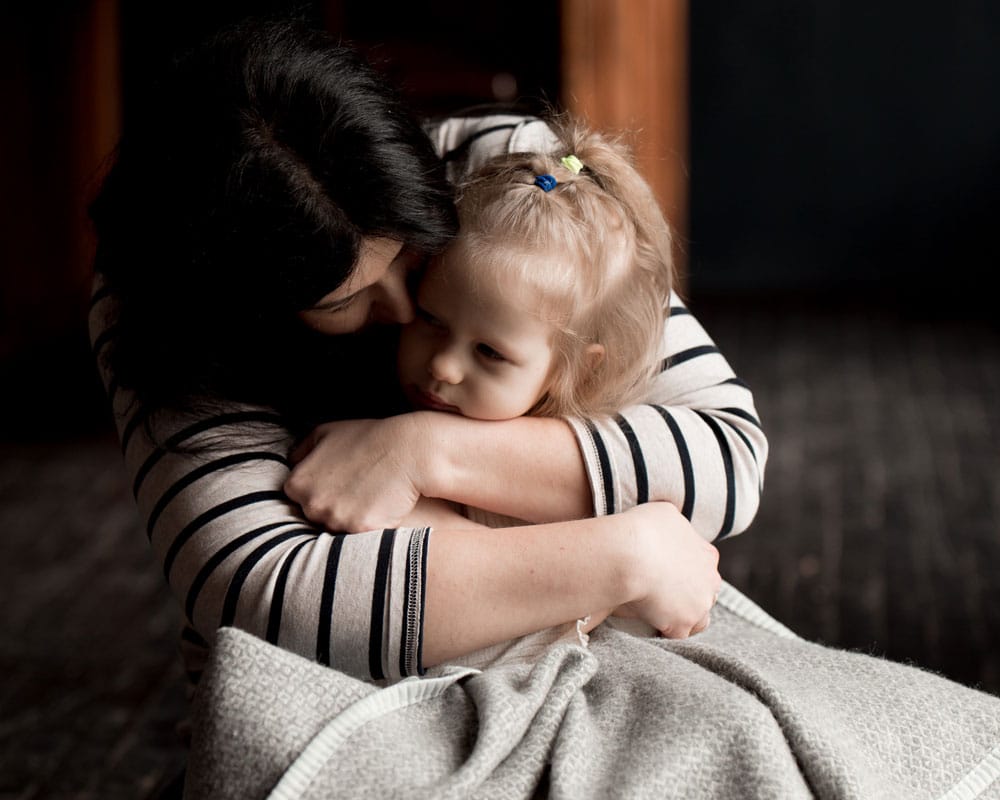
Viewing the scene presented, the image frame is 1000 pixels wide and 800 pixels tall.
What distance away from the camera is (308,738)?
0.76 meters

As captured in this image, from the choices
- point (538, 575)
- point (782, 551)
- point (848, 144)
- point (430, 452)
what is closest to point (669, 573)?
point (538, 575)

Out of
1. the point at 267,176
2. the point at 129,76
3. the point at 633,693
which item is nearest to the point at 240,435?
the point at 267,176

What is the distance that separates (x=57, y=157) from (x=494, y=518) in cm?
291

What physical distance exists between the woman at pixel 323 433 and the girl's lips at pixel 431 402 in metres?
0.05

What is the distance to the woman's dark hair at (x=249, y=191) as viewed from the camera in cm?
89

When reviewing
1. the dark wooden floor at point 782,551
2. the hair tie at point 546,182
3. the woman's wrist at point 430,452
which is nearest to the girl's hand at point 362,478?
the woman's wrist at point 430,452

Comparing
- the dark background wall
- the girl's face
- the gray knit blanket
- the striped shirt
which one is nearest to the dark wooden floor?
the dark background wall

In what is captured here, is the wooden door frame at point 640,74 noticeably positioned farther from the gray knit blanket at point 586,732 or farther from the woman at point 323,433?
the gray knit blanket at point 586,732

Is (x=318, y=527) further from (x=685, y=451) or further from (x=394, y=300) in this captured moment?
(x=685, y=451)

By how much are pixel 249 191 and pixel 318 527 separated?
0.28 metres

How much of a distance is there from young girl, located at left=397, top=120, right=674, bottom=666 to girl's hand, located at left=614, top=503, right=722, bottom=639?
0.16 ft

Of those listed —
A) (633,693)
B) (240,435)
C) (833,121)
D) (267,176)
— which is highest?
(267,176)

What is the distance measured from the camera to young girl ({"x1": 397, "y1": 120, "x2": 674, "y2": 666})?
106 cm

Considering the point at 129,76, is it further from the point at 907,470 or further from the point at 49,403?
the point at 907,470
